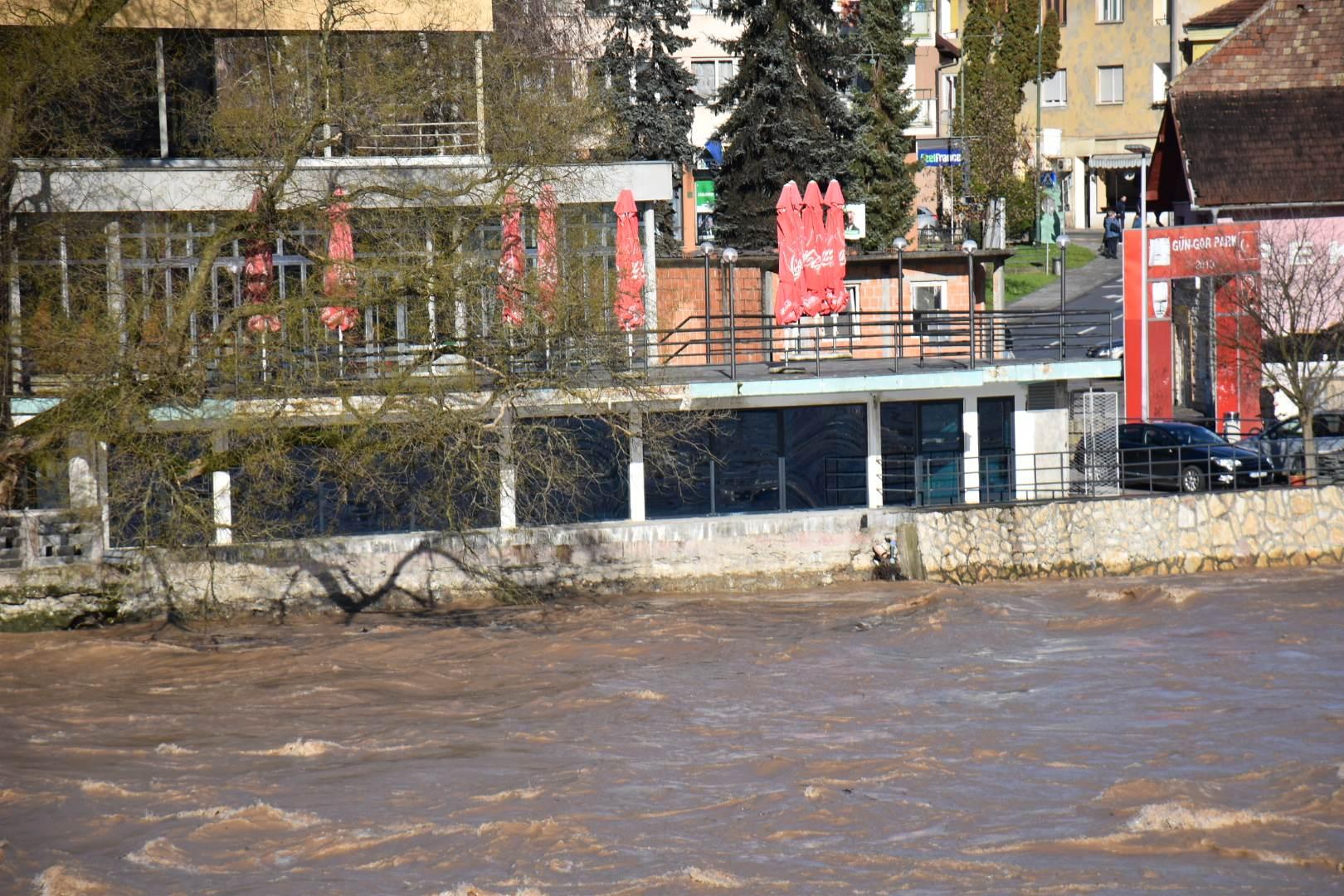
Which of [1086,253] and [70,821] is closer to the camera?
[70,821]

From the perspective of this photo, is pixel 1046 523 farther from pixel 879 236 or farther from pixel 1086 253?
pixel 1086 253

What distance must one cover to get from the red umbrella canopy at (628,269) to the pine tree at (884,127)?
19154 mm

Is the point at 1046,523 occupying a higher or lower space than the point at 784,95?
lower

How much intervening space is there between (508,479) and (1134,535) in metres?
11.1

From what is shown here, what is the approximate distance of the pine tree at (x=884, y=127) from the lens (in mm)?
50031

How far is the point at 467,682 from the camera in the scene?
24391 millimetres

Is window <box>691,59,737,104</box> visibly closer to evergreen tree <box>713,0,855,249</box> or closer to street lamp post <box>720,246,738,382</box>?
evergreen tree <box>713,0,855,249</box>

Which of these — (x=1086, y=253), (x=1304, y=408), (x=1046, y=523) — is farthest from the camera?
(x=1086, y=253)

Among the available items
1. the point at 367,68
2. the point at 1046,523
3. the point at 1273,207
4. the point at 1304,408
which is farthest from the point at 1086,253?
the point at 367,68

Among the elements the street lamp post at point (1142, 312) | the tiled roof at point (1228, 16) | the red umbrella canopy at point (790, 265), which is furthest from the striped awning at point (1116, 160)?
the red umbrella canopy at point (790, 265)

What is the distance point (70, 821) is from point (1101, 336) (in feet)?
114

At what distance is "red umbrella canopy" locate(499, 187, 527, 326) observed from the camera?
2508 centimetres

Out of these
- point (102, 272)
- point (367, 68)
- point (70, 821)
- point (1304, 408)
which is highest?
point (367, 68)

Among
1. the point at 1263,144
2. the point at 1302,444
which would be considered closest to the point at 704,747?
the point at 1302,444
